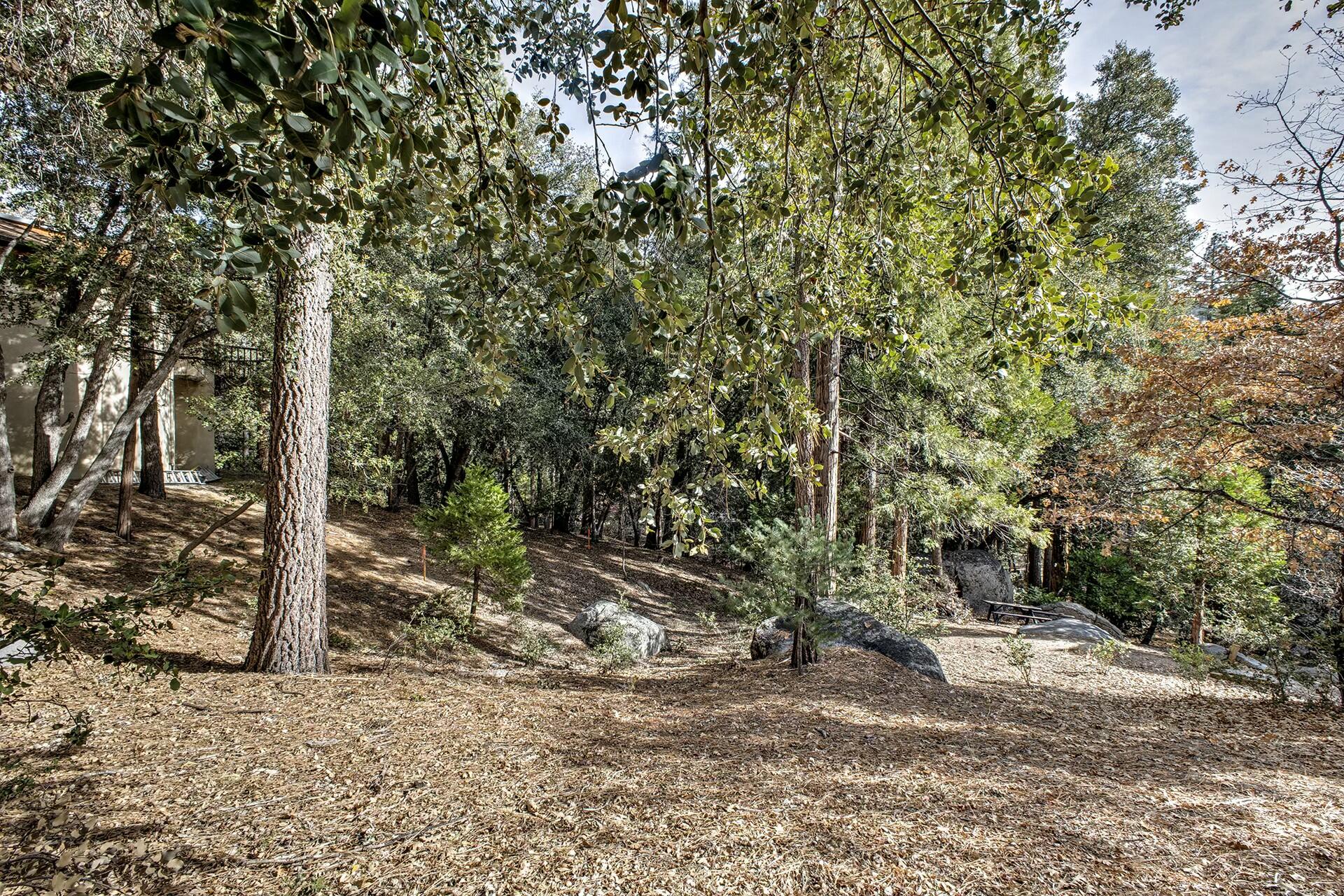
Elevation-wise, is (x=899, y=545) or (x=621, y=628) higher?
(x=899, y=545)

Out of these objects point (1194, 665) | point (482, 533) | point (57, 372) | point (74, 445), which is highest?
point (57, 372)

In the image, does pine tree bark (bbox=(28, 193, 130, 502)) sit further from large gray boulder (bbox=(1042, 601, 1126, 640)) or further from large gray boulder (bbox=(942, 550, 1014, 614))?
large gray boulder (bbox=(1042, 601, 1126, 640))

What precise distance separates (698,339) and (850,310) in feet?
Result: 3.83

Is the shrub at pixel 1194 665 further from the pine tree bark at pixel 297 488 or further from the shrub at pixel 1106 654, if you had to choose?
the pine tree bark at pixel 297 488

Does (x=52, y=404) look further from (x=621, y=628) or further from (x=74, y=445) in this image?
(x=621, y=628)

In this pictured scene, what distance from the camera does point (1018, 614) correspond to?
45.6 ft

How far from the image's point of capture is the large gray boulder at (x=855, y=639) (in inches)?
255

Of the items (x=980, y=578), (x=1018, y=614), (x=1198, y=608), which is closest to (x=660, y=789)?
(x=1198, y=608)

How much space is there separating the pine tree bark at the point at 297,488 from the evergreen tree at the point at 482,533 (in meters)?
3.59


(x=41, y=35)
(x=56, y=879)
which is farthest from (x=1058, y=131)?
(x=41, y=35)

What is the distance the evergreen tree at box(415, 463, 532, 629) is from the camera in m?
9.05

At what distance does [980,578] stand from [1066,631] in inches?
185

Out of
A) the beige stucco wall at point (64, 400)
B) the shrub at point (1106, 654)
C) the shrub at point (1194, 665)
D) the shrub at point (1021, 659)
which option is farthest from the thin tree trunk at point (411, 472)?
the shrub at point (1194, 665)

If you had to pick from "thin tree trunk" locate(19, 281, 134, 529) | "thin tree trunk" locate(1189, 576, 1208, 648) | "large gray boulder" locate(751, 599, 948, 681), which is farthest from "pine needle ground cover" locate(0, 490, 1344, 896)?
"thin tree trunk" locate(1189, 576, 1208, 648)
